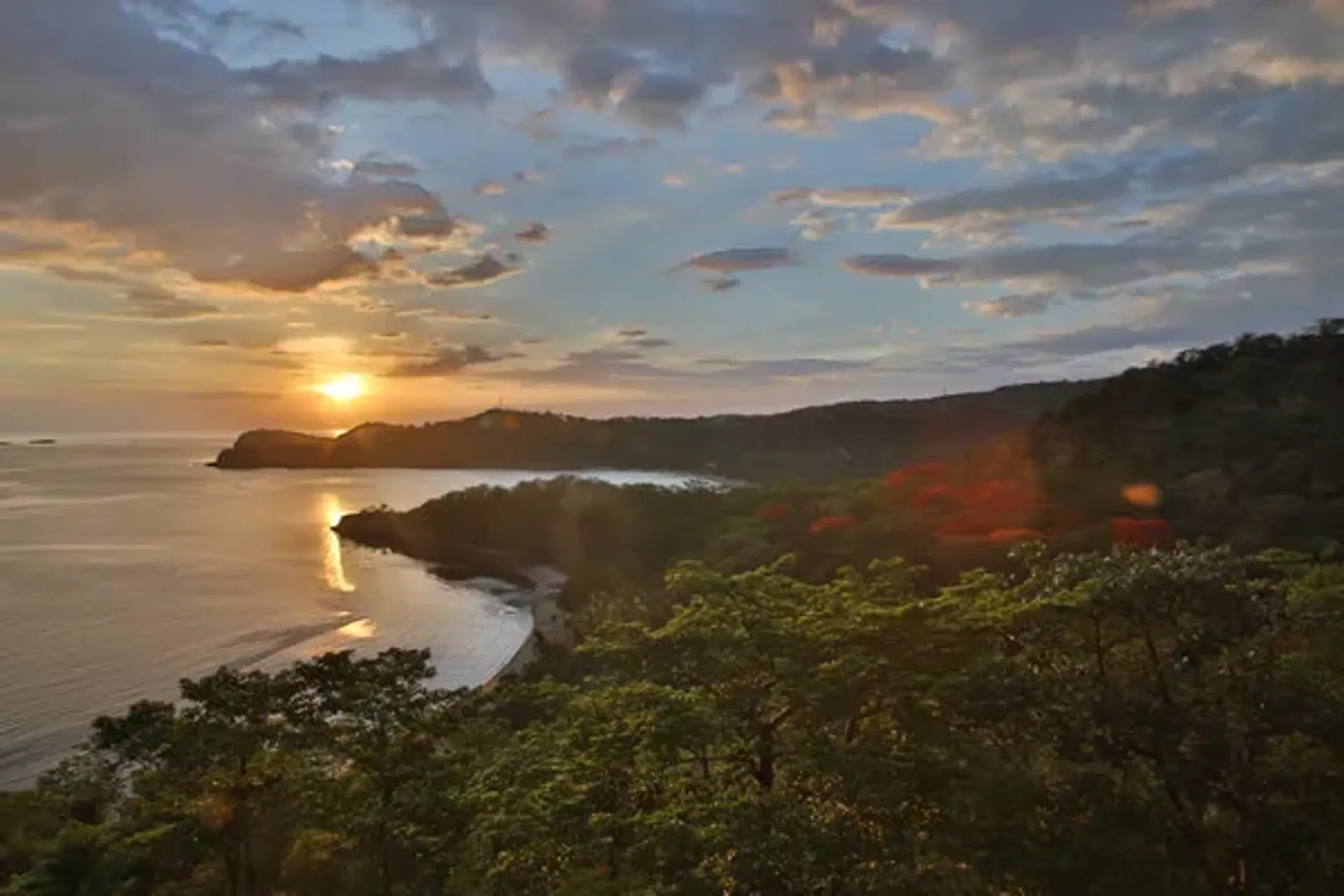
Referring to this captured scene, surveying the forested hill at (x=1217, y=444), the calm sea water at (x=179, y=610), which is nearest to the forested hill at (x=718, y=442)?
the forested hill at (x=1217, y=444)

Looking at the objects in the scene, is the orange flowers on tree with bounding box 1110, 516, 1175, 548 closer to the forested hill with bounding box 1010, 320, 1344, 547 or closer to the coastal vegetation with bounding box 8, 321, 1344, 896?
the forested hill with bounding box 1010, 320, 1344, 547

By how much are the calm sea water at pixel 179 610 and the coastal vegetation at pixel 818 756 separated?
20.3 metres

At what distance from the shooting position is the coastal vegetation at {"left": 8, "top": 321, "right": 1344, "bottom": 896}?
6559mm

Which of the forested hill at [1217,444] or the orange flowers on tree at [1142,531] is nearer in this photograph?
the orange flowers on tree at [1142,531]

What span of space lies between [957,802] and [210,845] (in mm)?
6620

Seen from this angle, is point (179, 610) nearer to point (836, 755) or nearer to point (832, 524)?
point (832, 524)

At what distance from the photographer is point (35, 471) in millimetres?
188750

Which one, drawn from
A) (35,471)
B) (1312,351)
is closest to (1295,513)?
(1312,351)

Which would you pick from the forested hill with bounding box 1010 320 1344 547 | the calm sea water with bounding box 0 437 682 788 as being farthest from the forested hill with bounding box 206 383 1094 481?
the calm sea water with bounding box 0 437 682 788

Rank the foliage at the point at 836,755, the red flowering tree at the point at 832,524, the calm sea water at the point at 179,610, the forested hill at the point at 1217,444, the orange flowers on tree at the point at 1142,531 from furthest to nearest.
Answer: the red flowering tree at the point at 832,524 → the calm sea water at the point at 179,610 → the forested hill at the point at 1217,444 → the orange flowers on tree at the point at 1142,531 → the foliage at the point at 836,755

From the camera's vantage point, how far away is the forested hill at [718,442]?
94312 mm

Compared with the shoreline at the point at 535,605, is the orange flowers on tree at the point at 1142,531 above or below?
above

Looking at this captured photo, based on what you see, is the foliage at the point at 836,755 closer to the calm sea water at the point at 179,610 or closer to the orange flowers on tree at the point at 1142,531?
the orange flowers on tree at the point at 1142,531

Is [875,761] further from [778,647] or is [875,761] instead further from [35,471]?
[35,471]
